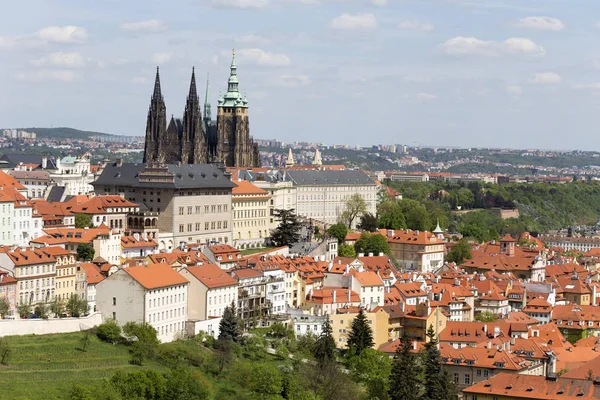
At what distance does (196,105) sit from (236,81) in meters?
11.1

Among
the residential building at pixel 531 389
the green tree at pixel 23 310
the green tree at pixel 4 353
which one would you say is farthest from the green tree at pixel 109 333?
the residential building at pixel 531 389

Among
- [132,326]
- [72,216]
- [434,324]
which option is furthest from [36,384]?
[72,216]

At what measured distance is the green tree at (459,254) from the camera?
121 m

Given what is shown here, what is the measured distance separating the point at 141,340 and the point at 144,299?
3.03m

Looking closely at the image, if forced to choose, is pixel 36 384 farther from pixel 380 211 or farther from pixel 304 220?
pixel 380 211

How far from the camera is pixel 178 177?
10875cm

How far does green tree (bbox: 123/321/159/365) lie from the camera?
69250 mm

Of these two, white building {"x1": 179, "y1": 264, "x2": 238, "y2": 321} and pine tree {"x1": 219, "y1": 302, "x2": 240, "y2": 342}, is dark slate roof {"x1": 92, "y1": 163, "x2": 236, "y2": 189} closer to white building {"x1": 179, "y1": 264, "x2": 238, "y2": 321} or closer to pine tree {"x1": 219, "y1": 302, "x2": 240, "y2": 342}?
white building {"x1": 179, "y1": 264, "x2": 238, "y2": 321}

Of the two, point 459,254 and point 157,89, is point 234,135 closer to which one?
point 157,89

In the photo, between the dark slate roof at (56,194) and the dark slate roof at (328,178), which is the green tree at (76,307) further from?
the dark slate roof at (328,178)

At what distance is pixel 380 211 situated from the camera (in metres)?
142

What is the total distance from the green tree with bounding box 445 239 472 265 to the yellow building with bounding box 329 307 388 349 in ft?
123

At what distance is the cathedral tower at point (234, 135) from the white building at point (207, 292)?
64.4 m

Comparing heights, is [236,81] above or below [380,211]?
above
